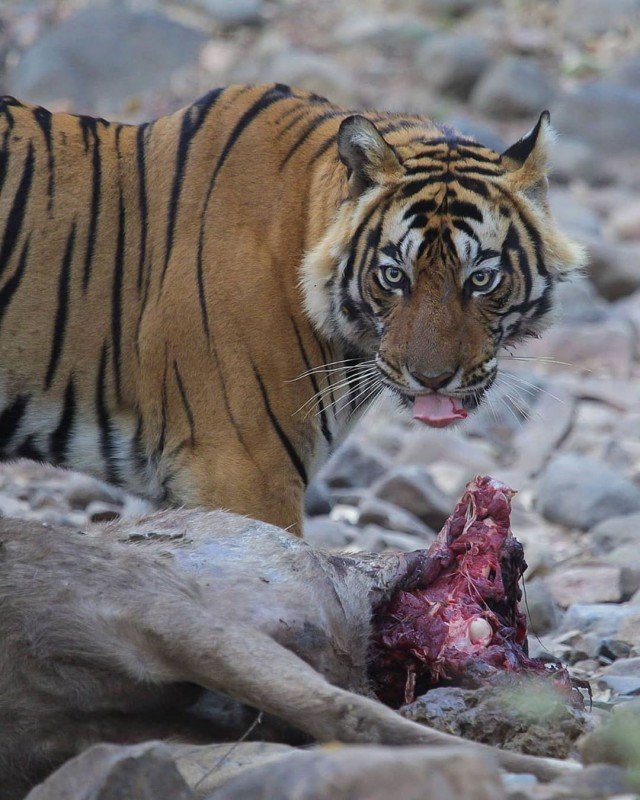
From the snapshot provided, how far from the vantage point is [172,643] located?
320cm

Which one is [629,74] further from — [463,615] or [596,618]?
[463,615]

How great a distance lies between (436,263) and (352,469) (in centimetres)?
380

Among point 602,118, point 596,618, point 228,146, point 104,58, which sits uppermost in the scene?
point 104,58

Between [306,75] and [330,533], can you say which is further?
[306,75]

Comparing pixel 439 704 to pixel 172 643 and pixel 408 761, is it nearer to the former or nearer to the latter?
pixel 172 643

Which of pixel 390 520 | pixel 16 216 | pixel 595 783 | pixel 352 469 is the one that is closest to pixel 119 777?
pixel 595 783

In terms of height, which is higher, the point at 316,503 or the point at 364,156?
the point at 364,156

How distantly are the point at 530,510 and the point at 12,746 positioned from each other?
5.21m

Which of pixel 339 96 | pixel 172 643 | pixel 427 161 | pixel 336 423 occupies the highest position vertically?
pixel 339 96

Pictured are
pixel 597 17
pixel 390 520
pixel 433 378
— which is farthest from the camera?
pixel 597 17

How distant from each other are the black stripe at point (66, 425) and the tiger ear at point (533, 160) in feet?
5.81

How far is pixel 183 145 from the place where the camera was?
17.0 feet

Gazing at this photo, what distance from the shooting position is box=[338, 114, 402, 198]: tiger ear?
4641 millimetres

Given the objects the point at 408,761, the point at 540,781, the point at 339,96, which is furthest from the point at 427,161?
the point at 339,96
